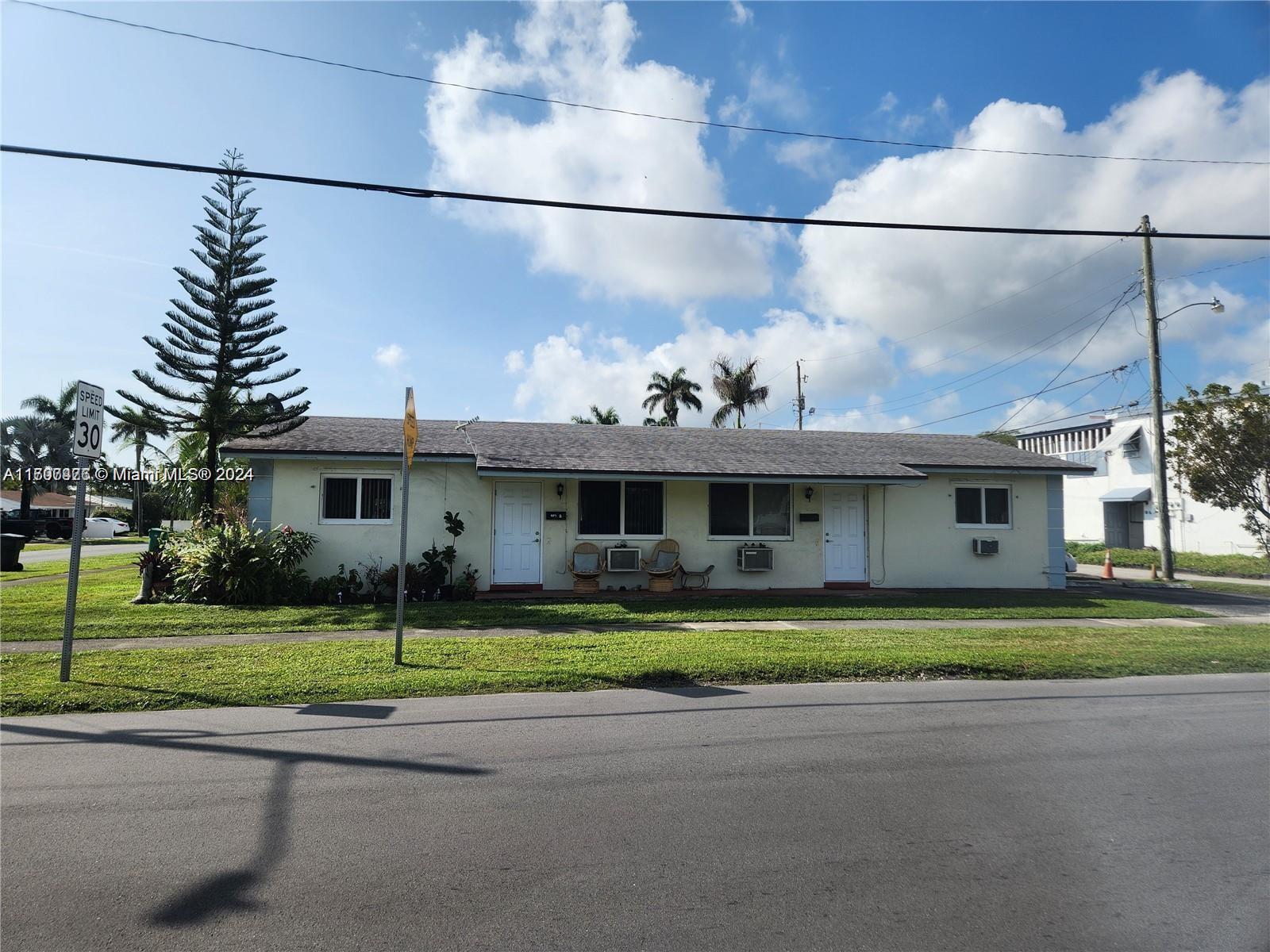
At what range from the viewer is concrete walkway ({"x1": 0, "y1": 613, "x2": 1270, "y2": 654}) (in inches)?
354

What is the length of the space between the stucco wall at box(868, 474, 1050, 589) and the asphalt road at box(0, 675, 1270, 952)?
10319mm

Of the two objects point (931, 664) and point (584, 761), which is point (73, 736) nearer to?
point (584, 761)

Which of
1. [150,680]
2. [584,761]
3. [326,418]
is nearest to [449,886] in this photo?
A: [584,761]

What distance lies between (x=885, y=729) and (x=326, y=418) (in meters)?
15.8

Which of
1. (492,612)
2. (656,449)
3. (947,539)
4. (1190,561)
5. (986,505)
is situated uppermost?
(656,449)

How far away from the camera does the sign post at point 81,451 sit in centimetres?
697

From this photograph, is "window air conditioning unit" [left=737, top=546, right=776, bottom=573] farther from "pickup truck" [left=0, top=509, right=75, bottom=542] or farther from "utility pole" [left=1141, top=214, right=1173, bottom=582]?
"pickup truck" [left=0, top=509, right=75, bottom=542]

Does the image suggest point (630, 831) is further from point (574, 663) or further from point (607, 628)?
point (607, 628)

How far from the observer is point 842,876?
351 centimetres

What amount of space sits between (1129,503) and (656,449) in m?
25.7

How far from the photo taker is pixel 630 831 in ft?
13.1

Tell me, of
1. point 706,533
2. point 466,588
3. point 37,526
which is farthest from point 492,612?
point 37,526

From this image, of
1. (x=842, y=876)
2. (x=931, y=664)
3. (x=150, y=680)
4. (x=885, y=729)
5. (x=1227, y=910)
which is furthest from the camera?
(x=931, y=664)

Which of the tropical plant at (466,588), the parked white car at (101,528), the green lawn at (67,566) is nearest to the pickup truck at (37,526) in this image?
the parked white car at (101,528)
